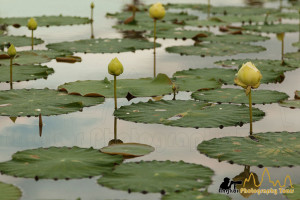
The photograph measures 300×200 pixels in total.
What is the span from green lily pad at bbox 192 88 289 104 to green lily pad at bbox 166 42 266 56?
169 centimetres

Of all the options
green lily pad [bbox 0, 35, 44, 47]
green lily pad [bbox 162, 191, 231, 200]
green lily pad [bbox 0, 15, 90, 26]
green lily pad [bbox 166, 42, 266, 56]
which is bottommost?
green lily pad [bbox 162, 191, 231, 200]

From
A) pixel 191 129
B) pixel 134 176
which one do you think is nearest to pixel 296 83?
pixel 191 129

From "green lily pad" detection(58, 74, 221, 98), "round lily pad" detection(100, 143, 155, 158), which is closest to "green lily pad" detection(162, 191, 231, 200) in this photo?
"round lily pad" detection(100, 143, 155, 158)

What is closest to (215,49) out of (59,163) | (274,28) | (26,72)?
(274,28)

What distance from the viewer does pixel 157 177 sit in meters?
3.24

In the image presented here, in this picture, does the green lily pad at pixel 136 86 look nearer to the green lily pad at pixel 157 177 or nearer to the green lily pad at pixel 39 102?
the green lily pad at pixel 39 102

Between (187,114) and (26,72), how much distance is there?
1.87 meters

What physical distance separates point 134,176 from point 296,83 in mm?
2775

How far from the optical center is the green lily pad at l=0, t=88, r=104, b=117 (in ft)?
14.7

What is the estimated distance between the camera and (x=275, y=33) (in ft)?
27.8

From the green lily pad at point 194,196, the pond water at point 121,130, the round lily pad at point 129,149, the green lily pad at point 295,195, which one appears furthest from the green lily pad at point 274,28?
the green lily pad at point 194,196

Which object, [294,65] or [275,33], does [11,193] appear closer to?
[294,65]

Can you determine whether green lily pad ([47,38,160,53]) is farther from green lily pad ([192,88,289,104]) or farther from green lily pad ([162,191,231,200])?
Result: green lily pad ([162,191,231,200])

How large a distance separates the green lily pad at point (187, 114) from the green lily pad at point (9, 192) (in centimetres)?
138
